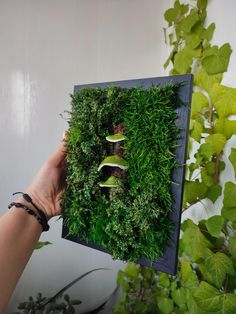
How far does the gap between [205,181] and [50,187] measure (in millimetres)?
387

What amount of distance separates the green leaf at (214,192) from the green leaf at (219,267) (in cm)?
14

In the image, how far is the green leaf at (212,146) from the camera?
60cm

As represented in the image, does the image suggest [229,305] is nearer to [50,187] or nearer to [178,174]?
[178,174]

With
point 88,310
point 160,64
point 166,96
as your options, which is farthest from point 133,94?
point 88,310

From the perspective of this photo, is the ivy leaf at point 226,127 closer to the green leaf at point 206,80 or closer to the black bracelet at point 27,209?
the green leaf at point 206,80

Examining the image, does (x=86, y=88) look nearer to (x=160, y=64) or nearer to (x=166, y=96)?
(x=166, y=96)

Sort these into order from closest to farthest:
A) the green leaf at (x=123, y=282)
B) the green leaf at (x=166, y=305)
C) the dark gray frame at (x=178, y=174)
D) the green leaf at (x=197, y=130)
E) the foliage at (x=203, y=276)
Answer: the dark gray frame at (x=178, y=174)
the foliage at (x=203, y=276)
the green leaf at (x=197, y=130)
the green leaf at (x=166, y=305)
the green leaf at (x=123, y=282)

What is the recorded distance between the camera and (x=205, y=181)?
25.6 inches

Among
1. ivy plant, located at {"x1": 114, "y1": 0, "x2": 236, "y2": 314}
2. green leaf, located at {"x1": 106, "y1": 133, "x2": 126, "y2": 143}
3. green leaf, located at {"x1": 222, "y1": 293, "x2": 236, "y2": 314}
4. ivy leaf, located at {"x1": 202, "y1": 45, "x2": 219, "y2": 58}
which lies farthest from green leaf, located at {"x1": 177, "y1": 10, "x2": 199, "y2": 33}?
green leaf, located at {"x1": 222, "y1": 293, "x2": 236, "y2": 314}

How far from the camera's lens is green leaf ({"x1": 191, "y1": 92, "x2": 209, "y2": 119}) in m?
0.66

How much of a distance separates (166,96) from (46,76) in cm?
69

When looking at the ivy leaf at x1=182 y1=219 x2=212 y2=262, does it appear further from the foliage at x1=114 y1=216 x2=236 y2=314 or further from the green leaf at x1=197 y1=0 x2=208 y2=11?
the green leaf at x1=197 y1=0 x2=208 y2=11

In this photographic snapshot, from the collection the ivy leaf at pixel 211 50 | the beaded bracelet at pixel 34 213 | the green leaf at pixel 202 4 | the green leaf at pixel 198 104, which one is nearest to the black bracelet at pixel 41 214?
the beaded bracelet at pixel 34 213

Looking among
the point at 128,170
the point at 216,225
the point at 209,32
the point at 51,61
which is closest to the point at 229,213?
the point at 216,225
